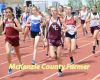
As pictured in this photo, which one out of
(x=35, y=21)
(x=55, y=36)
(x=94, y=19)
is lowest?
(x=55, y=36)

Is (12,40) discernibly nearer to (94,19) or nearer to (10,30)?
(10,30)

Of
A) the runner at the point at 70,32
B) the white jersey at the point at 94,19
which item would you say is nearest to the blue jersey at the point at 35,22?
the runner at the point at 70,32

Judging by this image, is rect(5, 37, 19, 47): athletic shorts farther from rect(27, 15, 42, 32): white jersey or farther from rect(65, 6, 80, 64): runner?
rect(27, 15, 42, 32): white jersey

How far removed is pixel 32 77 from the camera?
1135 cm

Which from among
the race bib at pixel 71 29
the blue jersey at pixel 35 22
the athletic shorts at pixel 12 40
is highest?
the blue jersey at pixel 35 22

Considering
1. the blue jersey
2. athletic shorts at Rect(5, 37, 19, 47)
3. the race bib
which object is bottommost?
athletic shorts at Rect(5, 37, 19, 47)

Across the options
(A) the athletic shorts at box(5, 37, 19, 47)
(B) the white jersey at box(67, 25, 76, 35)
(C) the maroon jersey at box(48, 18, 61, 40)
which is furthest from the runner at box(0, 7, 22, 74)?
(B) the white jersey at box(67, 25, 76, 35)

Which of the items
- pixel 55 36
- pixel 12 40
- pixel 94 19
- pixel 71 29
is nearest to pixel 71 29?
pixel 71 29

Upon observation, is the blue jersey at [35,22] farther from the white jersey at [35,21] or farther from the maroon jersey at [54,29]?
the maroon jersey at [54,29]

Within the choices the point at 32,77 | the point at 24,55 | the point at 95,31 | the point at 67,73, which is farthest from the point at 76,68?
the point at 24,55

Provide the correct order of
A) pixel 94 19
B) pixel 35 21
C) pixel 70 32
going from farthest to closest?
1. pixel 94 19
2. pixel 35 21
3. pixel 70 32

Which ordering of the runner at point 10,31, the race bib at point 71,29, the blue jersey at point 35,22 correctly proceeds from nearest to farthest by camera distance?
1. the runner at point 10,31
2. the race bib at point 71,29
3. the blue jersey at point 35,22

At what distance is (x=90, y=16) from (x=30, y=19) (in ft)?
9.82

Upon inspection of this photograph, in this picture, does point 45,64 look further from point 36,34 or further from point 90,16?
point 90,16
